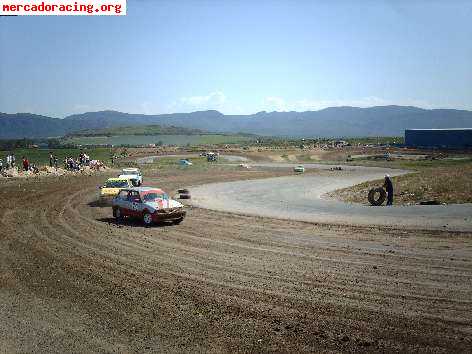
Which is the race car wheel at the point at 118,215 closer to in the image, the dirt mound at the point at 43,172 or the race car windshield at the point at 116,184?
the race car windshield at the point at 116,184

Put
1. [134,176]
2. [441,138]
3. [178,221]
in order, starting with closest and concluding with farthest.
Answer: [178,221], [134,176], [441,138]

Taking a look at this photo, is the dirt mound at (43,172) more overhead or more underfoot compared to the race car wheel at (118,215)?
more overhead

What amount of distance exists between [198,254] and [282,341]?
6.77 meters

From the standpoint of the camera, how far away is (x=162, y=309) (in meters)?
9.92

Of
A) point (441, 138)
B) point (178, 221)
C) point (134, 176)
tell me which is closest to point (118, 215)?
point (178, 221)

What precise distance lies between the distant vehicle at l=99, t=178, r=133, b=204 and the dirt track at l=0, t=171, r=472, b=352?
910cm

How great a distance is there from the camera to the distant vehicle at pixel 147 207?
20.1m

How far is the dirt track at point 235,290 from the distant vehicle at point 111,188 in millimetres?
9097

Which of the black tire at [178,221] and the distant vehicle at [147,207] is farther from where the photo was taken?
the black tire at [178,221]

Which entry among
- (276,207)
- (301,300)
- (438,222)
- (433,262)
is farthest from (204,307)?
(276,207)

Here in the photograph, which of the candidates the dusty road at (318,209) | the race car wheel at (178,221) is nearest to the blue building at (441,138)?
the dusty road at (318,209)

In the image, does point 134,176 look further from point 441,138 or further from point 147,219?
point 441,138

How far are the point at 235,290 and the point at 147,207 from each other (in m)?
10.2

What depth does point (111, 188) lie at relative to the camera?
2861cm
